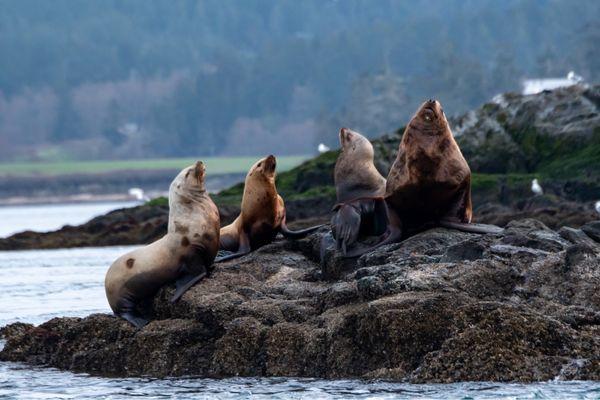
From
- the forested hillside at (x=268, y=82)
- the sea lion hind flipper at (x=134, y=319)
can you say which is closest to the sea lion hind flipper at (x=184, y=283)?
the sea lion hind flipper at (x=134, y=319)

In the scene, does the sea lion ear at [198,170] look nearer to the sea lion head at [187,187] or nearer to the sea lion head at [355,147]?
the sea lion head at [187,187]

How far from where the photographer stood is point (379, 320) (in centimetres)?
1049

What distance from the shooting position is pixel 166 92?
181 meters

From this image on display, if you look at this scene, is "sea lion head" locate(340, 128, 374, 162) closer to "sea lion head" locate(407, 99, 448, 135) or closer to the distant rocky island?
the distant rocky island

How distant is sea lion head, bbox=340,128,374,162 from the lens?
14.5m

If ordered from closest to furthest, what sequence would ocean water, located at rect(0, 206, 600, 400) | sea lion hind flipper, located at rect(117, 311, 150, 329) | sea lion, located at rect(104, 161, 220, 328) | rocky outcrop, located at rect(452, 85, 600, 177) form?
1. ocean water, located at rect(0, 206, 600, 400)
2. sea lion hind flipper, located at rect(117, 311, 150, 329)
3. sea lion, located at rect(104, 161, 220, 328)
4. rocky outcrop, located at rect(452, 85, 600, 177)

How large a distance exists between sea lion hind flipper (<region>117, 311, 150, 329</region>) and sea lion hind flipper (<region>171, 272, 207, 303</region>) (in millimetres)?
325

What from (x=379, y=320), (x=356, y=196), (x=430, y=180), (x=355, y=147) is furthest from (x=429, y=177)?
(x=379, y=320)

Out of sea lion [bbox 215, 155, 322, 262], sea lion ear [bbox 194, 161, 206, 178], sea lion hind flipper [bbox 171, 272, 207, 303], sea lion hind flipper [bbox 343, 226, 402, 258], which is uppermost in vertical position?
sea lion ear [bbox 194, 161, 206, 178]

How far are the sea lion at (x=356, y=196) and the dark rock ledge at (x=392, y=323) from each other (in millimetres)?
429

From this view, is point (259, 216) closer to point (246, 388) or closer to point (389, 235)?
point (389, 235)

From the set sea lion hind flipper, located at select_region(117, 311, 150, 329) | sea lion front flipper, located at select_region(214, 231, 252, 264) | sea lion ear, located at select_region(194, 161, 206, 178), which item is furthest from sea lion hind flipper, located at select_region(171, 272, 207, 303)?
sea lion front flipper, located at select_region(214, 231, 252, 264)

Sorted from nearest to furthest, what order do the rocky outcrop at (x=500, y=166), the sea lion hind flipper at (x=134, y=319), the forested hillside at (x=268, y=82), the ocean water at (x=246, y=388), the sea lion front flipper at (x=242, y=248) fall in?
the ocean water at (x=246, y=388)
the sea lion hind flipper at (x=134, y=319)
the sea lion front flipper at (x=242, y=248)
the rocky outcrop at (x=500, y=166)
the forested hillside at (x=268, y=82)

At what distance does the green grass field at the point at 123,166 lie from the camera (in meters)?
129
